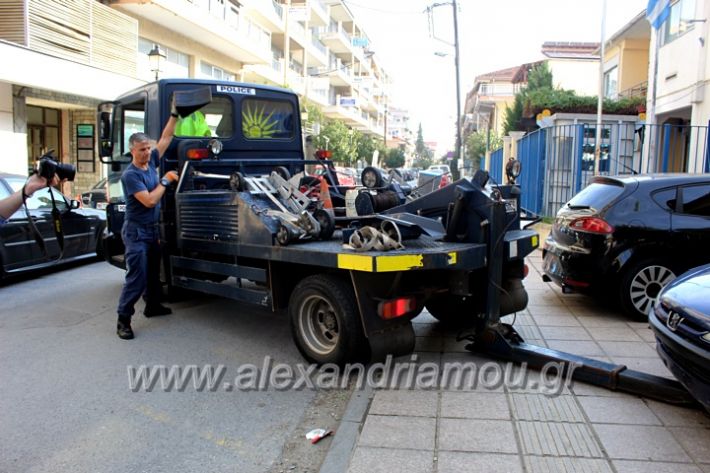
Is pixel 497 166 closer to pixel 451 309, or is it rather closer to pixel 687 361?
pixel 451 309

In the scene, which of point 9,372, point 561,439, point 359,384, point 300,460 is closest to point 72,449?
point 300,460

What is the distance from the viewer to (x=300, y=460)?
3430mm

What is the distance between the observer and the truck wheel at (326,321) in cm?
438

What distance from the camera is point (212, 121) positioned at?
700 cm

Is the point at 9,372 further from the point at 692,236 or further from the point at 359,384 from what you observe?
the point at 692,236

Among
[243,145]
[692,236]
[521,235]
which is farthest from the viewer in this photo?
[243,145]

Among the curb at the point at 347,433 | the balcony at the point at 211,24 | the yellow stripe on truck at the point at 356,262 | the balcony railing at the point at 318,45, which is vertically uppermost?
the balcony railing at the point at 318,45

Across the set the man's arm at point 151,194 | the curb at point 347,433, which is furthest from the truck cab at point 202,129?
the curb at point 347,433

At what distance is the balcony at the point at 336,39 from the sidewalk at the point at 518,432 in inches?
1881

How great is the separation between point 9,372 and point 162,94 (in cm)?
332

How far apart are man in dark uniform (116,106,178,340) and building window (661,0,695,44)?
44.3 ft

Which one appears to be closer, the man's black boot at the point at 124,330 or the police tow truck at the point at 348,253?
the police tow truck at the point at 348,253

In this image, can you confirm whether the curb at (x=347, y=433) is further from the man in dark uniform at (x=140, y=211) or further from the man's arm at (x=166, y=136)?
the man's arm at (x=166, y=136)

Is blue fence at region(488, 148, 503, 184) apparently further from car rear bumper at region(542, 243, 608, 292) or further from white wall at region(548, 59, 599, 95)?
car rear bumper at region(542, 243, 608, 292)
